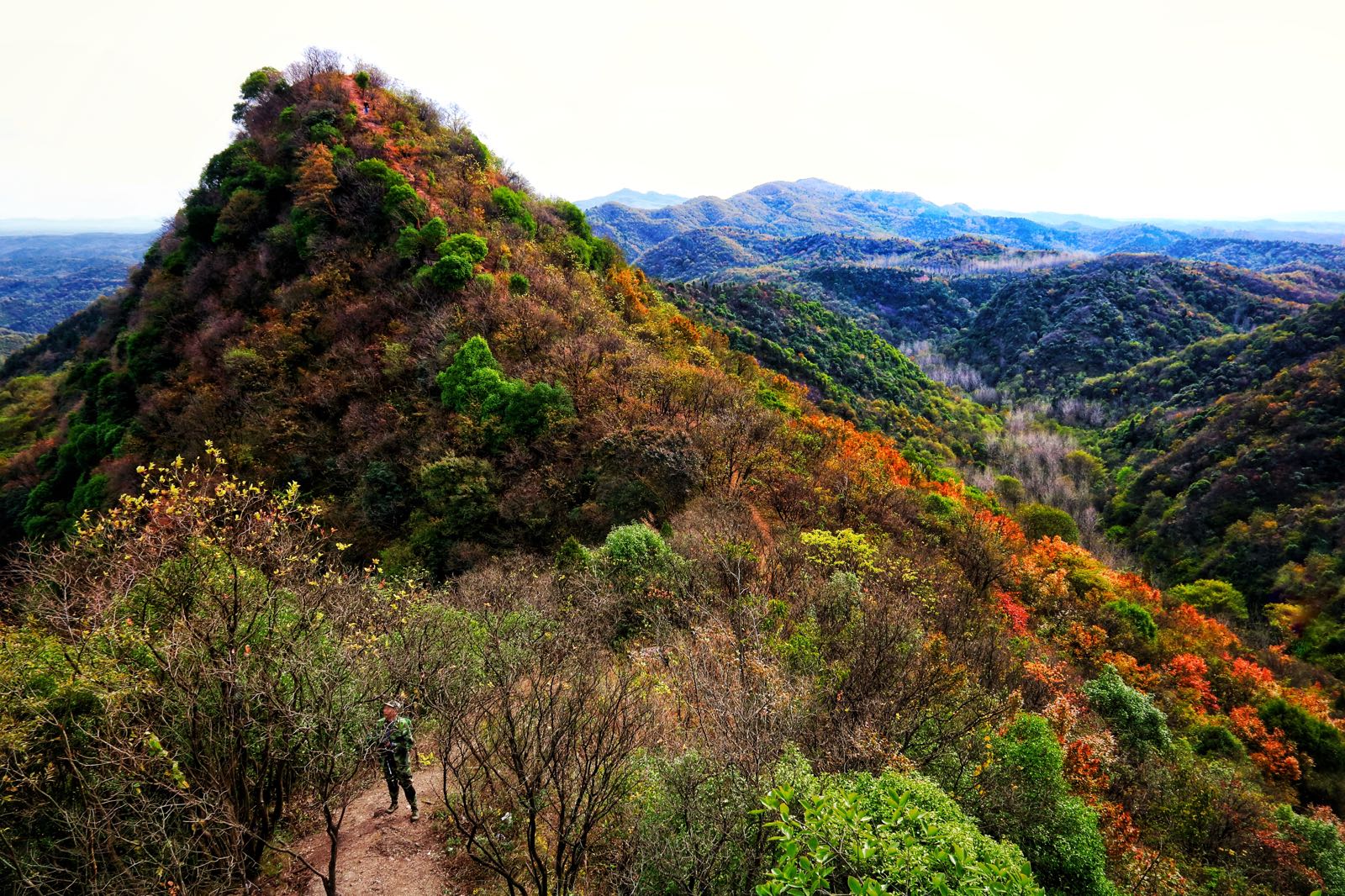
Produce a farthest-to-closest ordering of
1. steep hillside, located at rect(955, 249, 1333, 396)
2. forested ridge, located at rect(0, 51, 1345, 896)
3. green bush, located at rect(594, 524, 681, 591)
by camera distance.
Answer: steep hillside, located at rect(955, 249, 1333, 396) → green bush, located at rect(594, 524, 681, 591) → forested ridge, located at rect(0, 51, 1345, 896)

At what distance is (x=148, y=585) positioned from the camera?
7695 mm

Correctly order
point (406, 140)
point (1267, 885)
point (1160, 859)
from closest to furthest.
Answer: point (1160, 859)
point (1267, 885)
point (406, 140)

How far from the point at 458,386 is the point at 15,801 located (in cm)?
1660

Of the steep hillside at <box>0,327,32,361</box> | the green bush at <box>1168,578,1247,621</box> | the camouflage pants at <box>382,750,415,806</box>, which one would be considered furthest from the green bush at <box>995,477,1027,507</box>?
the steep hillside at <box>0,327,32,361</box>

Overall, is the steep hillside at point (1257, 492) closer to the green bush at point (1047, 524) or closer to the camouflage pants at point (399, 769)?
the green bush at point (1047, 524)

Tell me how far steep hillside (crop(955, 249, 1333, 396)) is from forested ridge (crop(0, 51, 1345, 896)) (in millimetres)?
75654

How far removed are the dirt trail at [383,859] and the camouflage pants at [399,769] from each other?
55 centimetres

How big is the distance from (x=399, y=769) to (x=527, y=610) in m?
4.15

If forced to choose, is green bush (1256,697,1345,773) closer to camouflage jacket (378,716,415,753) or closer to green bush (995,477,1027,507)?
camouflage jacket (378,716,415,753)

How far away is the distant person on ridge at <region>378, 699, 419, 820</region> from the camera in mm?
8406

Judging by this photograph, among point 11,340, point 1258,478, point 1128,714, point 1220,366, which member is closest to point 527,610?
point 1128,714

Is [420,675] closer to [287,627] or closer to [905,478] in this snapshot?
[287,627]

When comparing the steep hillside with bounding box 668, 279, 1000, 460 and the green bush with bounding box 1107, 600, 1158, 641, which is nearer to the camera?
the green bush with bounding box 1107, 600, 1158, 641

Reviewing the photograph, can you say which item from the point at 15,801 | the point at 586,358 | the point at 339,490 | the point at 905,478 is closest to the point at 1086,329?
the point at 905,478
